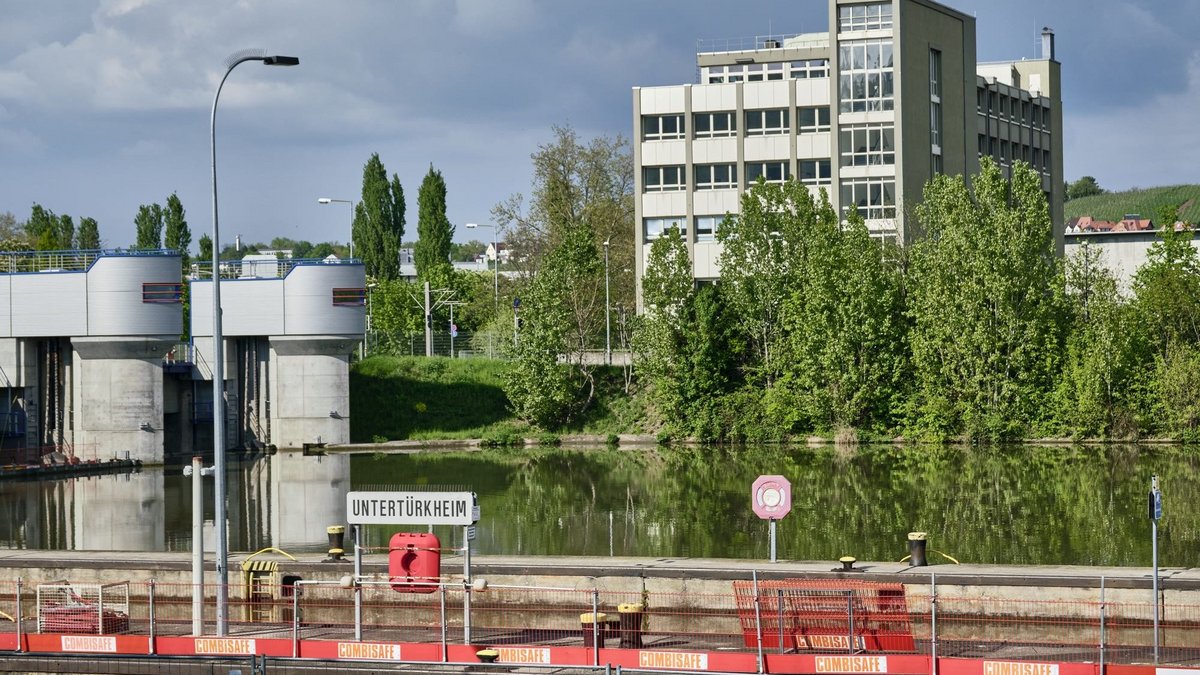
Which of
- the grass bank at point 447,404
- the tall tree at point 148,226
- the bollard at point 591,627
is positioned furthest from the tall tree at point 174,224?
the bollard at point 591,627

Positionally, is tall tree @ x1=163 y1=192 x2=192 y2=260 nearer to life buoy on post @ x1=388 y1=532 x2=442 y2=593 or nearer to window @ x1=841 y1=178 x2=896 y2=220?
window @ x1=841 y1=178 x2=896 y2=220

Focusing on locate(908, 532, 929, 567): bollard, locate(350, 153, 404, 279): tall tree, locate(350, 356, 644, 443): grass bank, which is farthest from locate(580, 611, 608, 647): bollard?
locate(350, 153, 404, 279): tall tree

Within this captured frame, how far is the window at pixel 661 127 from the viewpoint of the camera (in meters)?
93.8

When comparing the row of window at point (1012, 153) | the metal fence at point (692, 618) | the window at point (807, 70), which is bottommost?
the metal fence at point (692, 618)

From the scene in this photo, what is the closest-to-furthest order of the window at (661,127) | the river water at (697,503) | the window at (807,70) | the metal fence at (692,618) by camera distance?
the metal fence at (692,618)
the river water at (697,503)
the window at (661,127)
the window at (807,70)

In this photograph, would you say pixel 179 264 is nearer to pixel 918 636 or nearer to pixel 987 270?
pixel 987 270

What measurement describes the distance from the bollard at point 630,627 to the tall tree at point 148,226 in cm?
11774

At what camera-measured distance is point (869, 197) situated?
9062cm

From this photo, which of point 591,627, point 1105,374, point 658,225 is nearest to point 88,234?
point 658,225

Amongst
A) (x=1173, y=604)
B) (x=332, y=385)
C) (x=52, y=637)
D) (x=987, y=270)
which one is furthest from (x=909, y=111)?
(x=52, y=637)

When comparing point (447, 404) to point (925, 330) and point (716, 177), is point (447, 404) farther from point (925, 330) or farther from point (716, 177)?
point (925, 330)

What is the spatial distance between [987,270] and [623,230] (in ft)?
145

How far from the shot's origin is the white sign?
24203 mm

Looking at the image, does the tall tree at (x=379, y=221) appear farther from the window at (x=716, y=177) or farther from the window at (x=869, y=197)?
the window at (x=869, y=197)
